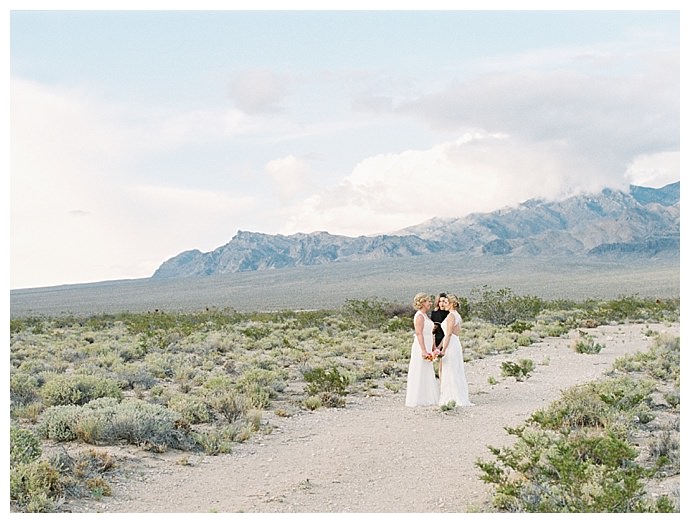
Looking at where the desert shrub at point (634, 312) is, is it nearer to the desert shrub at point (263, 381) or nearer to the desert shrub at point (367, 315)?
the desert shrub at point (367, 315)

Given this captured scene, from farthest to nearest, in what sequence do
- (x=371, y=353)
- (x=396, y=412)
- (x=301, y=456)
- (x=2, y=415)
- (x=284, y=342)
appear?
(x=284, y=342)
(x=371, y=353)
(x=396, y=412)
(x=301, y=456)
(x=2, y=415)

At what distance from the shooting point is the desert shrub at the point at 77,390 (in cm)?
1127

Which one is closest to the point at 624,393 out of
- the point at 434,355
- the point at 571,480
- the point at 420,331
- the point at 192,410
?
the point at 434,355

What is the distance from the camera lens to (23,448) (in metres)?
7.60

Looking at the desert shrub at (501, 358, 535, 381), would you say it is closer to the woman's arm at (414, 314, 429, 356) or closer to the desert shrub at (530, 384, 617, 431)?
the woman's arm at (414, 314, 429, 356)

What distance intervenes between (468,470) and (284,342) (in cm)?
1363

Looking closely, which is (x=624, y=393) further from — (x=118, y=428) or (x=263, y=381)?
(x=118, y=428)

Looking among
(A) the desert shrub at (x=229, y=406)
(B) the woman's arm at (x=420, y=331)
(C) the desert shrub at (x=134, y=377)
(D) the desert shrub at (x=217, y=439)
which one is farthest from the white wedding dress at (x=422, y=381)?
(C) the desert shrub at (x=134, y=377)

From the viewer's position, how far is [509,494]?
A: 6.38 m

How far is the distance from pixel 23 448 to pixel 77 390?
12.9 ft

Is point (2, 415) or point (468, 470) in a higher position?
point (2, 415)
